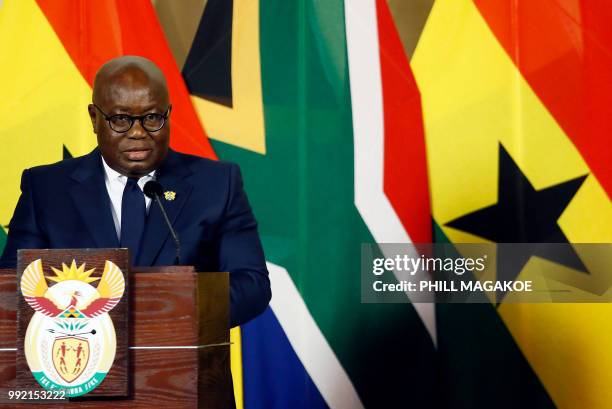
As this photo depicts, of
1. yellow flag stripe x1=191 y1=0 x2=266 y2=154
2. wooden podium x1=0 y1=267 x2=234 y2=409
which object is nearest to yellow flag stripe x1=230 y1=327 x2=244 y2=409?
yellow flag stripe x1=191 y1=0 x2=266 y2=154

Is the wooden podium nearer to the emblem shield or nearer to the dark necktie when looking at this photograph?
the emblem shield

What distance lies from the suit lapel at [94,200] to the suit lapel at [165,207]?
100 millimetres

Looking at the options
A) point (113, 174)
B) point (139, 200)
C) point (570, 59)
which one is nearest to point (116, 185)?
point (113, 174)

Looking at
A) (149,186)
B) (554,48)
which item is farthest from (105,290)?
(554,48)

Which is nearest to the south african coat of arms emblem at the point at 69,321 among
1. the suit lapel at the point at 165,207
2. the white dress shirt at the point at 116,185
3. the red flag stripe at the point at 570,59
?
the suit lapel at the point at 165,207

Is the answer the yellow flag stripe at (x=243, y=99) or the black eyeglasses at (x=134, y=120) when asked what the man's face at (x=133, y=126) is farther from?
the yellow flag stripe at (x=243, y=99)

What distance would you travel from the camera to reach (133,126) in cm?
198

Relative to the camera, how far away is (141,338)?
1422mm

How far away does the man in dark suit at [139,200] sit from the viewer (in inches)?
75.5

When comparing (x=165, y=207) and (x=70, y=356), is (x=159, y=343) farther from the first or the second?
(x=165, y=207)

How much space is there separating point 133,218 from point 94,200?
5.2 inches

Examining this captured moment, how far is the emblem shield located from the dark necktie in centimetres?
49

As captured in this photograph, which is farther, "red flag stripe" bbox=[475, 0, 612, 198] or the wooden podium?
"red flag stripe" bbox=[475, 0, 612, 198]

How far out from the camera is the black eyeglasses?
197 cm
